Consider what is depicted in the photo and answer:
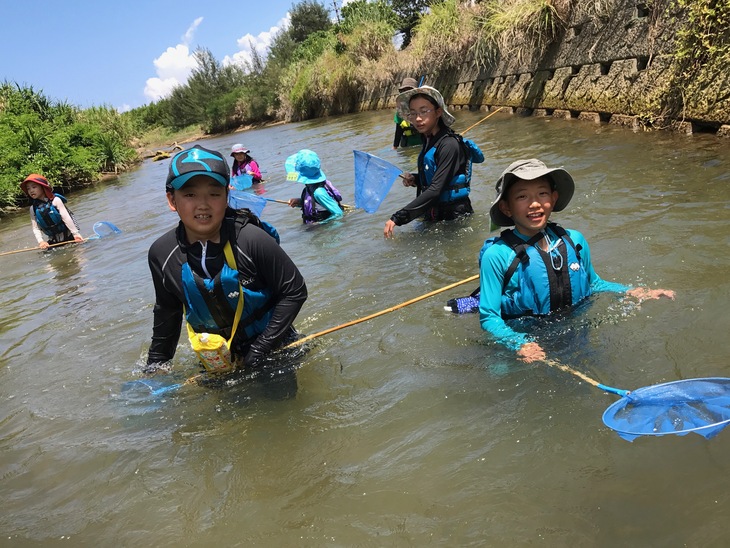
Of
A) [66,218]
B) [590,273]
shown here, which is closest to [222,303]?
[590,273]

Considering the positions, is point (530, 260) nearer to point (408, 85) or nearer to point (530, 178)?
point (530, 178)

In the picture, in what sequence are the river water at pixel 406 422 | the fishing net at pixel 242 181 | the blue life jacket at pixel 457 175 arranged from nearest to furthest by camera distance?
the river water at pixel 406 422 < the blue life jacket at pixel 457 175 < the fishing net at pixel 242 181

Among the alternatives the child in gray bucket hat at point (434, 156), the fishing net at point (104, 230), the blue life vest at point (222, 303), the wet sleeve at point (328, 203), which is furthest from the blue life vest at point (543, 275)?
the fishing net at point (104, 230)

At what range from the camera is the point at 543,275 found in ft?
10.4

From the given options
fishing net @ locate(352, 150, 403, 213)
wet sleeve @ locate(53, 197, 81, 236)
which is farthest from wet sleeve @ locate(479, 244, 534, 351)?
wet sleeve @ locate(53, 197, 81, 236)

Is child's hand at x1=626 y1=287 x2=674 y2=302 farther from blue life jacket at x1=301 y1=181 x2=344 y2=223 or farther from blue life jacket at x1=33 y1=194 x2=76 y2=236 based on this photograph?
blue life jacket at x1=33 y1=194 x2=76 y2=236

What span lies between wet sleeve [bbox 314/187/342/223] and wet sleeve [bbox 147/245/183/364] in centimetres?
442

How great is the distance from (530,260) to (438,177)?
2.53m

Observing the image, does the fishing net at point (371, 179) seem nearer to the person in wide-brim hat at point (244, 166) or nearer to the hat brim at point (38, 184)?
the person in wide-brim hat at point (244, 166)

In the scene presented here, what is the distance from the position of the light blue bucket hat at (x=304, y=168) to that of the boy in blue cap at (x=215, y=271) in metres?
3.93

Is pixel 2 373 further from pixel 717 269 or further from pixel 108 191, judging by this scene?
pixel 108 191

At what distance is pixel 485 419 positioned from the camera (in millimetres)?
2791

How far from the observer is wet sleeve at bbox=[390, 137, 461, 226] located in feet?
17.8

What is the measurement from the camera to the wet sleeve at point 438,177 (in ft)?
17.8
